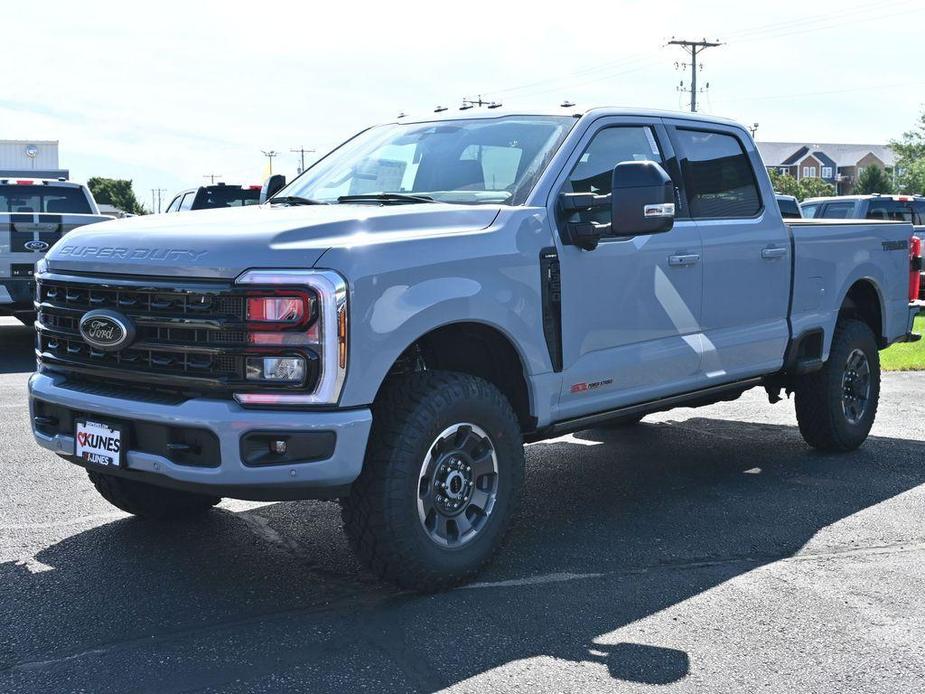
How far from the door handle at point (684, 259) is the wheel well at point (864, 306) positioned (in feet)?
6.88

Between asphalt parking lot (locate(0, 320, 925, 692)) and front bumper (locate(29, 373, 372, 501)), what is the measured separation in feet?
1.73

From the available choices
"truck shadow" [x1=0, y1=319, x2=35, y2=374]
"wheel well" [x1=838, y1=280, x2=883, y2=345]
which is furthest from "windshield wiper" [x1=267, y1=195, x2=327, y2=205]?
"truck shadow" [x1=0, y1=319, x2=35, y2=374]

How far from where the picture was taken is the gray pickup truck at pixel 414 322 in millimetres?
3957

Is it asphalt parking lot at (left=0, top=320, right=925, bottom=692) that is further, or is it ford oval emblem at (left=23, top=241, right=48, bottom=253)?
ford oval emblem at (left=23, top=241, right=48, bottom=253)

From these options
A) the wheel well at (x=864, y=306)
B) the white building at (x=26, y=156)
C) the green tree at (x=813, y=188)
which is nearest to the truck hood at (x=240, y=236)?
the wheel well at (x=864, y=306)

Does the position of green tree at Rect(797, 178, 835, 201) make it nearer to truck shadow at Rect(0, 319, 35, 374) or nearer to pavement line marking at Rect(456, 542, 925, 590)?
truck shadow at Rect(0, 319, 35, 374)

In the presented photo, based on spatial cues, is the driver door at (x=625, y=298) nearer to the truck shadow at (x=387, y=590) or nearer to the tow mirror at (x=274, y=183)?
the truck shadow at (x=387, y=590)

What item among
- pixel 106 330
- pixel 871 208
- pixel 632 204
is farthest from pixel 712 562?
pixel 871 208

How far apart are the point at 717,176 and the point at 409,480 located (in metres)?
2.95

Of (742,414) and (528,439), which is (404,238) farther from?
(742,414)

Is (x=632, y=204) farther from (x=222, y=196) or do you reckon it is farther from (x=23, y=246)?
(x=222, y=196)

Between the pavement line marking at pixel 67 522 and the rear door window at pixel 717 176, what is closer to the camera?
the pavement line marking at pixel 67 522

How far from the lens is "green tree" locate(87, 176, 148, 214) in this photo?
108062mm

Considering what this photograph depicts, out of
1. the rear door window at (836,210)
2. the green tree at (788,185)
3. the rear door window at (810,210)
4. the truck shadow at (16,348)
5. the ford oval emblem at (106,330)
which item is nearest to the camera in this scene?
the ford oval emblem at (106,330)
